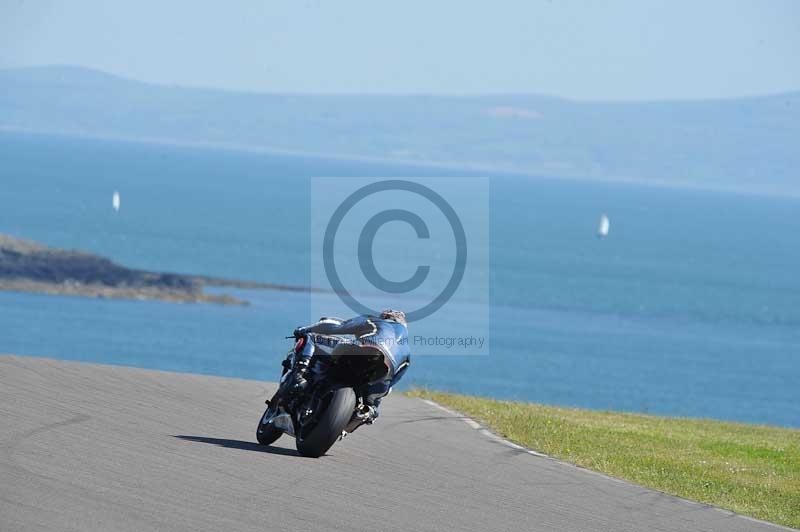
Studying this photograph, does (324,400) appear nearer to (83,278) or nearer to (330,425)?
(330,425)

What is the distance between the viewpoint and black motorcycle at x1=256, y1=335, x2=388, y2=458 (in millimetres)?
11750

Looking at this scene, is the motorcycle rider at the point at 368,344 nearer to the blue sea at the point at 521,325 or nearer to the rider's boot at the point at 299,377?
the rider's boot at the point at 299,377

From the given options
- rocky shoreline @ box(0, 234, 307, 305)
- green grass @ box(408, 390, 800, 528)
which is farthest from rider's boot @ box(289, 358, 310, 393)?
rocky shoreline @ box(0, 234, 307, 305)

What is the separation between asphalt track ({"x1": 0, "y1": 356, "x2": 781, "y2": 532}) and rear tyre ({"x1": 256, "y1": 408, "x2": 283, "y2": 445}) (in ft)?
0.34

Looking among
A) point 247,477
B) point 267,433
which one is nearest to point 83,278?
point 267,433

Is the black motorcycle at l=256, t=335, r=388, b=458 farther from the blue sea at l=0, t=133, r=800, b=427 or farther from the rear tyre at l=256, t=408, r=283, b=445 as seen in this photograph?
the blue sea at l=0, t=133, r=800, b=427

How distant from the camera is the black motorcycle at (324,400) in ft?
38.5

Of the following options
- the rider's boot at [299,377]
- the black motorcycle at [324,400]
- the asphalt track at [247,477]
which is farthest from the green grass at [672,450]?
the rider's boot at [299,377]

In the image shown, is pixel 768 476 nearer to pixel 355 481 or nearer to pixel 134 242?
pixel 355 481

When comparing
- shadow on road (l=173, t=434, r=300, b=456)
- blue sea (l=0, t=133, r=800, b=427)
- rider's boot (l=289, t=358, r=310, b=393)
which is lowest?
blue sea (l=0, t=133, r=800, b=427)

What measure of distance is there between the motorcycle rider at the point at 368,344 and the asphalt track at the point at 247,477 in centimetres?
67

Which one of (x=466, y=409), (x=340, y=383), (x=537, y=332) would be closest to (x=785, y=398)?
(x=537, y=332)

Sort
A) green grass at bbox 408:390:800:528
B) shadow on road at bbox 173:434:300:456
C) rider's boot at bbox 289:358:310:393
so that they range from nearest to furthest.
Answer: rider's boot at bbox 289:358:310:393 < shadow on road at bbox 173:434:300:456 < green grass at bbox 408:390:800:528

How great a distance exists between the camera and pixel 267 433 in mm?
12688
